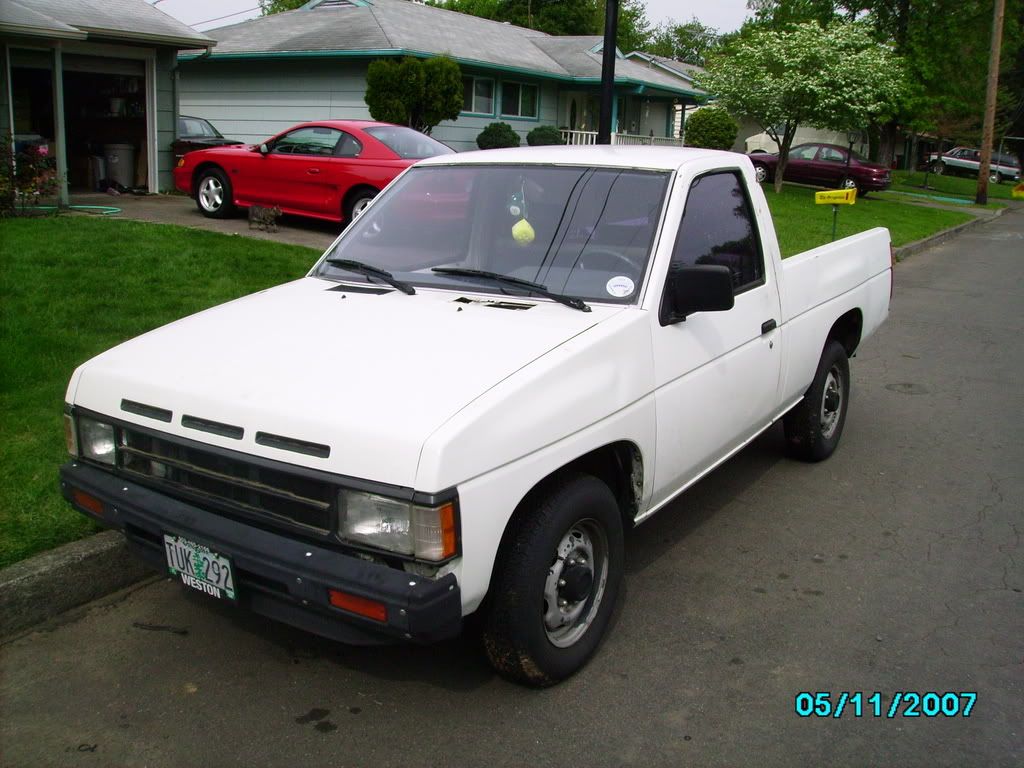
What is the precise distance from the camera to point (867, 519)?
518cm

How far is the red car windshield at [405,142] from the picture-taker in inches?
500

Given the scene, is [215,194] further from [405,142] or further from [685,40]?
[685,40]

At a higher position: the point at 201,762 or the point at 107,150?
the point at 107,150

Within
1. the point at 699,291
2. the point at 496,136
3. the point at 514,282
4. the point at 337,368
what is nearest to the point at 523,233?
the point at 514,282

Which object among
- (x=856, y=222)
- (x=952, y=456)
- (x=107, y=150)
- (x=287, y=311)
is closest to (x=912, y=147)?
(x=856, y=222)

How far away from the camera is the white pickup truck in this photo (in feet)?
9.61

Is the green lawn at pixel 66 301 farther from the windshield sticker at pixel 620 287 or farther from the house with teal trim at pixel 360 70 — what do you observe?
the house with teal trim at pixel 360 70

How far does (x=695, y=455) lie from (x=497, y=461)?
4.72 feet

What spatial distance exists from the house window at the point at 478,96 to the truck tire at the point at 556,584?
23.3 metres

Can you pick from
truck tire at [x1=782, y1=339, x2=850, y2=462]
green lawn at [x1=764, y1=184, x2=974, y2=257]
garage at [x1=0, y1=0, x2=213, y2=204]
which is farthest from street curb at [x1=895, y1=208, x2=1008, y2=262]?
garage at [x1=0, y1=0, x2=213, y2=204]

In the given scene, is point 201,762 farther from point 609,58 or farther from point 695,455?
point 609,58

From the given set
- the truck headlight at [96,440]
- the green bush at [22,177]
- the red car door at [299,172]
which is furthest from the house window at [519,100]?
the truck headlight at [96,440]

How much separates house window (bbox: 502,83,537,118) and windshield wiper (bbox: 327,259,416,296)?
77.9ft

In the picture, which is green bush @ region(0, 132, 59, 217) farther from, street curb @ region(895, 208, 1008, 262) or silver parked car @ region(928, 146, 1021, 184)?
silver parked car @ region(928, 146, 1021, 184)
